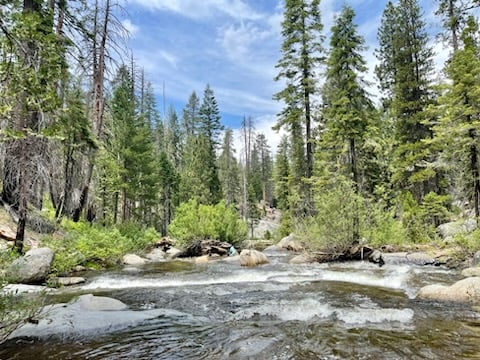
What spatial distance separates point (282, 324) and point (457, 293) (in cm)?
355

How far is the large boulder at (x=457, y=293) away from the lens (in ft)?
19.6

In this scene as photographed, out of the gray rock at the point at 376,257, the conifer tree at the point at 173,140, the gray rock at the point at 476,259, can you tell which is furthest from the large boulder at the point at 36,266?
the conifer tree at the point at 173,140

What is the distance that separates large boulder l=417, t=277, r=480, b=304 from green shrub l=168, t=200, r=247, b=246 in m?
12.3

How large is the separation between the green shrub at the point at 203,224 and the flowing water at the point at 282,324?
852 centimetres

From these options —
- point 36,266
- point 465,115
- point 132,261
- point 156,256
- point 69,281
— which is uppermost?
point 465,115

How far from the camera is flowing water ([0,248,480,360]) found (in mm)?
3855

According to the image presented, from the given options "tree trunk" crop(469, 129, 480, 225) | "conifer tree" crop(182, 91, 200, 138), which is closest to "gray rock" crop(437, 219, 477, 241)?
"tree trunk" crop(469, 129, 480, 225)

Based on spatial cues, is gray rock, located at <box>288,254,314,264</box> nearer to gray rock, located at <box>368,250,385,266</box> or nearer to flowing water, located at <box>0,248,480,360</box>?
gray rock, located at <box>368,250,385,266</box>

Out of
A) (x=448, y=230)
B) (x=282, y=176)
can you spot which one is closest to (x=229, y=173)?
(x=282, y=176)

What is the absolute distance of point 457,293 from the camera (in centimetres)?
614

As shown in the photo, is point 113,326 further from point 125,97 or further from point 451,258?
point 125,97

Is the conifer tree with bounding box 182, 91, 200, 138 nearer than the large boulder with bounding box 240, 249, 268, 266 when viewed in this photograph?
No

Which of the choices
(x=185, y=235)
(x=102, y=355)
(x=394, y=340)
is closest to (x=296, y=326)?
(x=394, y=340)

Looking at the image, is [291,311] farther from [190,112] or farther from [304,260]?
[190,112]
